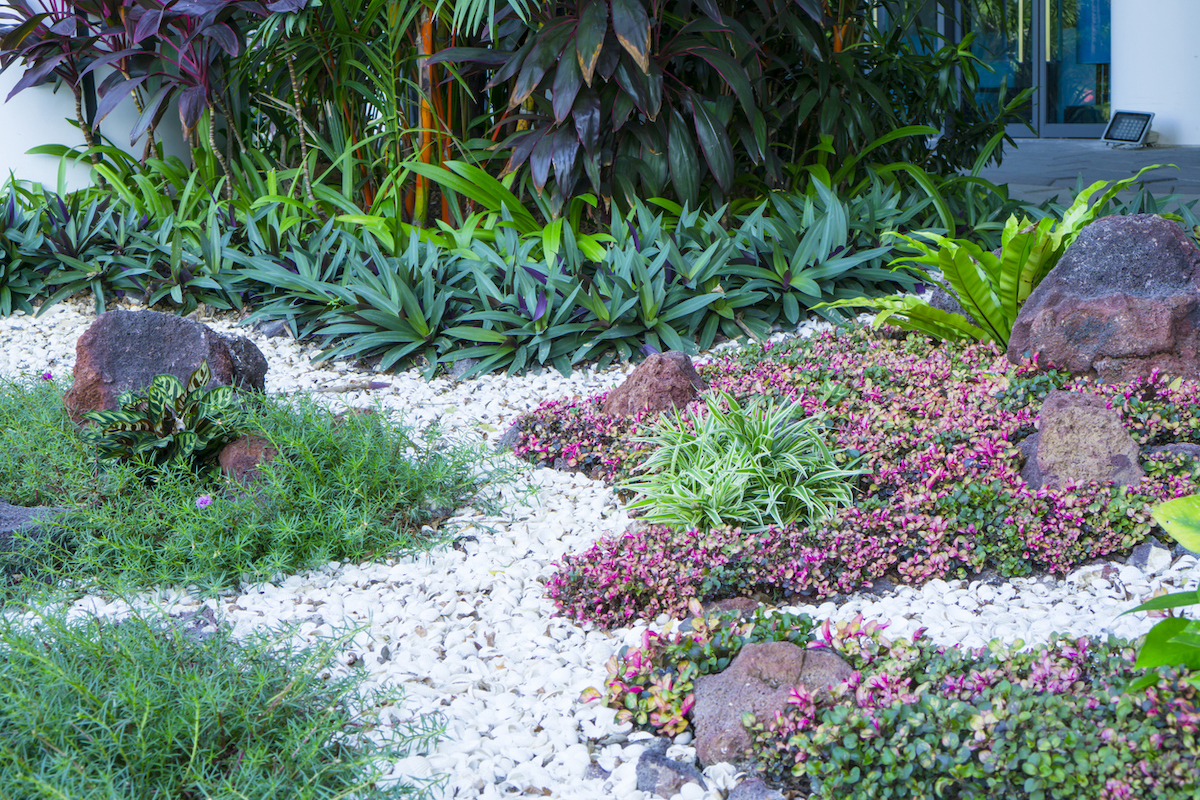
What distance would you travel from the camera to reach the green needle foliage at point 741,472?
2.31 m

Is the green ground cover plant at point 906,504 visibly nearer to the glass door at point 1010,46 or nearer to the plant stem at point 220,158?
the plant stem at point 220,158

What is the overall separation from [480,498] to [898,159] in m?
3.97

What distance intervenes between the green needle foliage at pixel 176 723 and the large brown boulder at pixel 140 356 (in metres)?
1.36

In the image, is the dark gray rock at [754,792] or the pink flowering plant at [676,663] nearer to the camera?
the dark gray rock at [754,792]

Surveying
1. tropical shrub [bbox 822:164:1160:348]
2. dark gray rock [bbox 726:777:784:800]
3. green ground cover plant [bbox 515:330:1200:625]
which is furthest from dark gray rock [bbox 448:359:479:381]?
dark gray rock [bbox 726:777:784:800]

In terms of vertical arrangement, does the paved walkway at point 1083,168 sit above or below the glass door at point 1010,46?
below

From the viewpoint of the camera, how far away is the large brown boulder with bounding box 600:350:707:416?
2836 millimetres

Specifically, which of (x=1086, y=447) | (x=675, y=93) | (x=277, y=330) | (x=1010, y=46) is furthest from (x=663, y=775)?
(x=1010, y=46)

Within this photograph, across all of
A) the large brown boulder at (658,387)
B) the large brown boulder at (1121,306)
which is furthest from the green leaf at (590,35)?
the large brown boulder at (1121,306)

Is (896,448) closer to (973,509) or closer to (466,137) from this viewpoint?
(973,509)

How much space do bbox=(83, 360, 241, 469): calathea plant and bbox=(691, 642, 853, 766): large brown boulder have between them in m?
1.57

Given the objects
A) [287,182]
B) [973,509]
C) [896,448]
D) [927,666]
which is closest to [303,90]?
[287,182]

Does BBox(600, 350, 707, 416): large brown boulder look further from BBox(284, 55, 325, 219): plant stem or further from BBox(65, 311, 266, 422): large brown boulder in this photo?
BBox(284, 55, 325, 219): plant stem

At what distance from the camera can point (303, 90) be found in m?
5.14
